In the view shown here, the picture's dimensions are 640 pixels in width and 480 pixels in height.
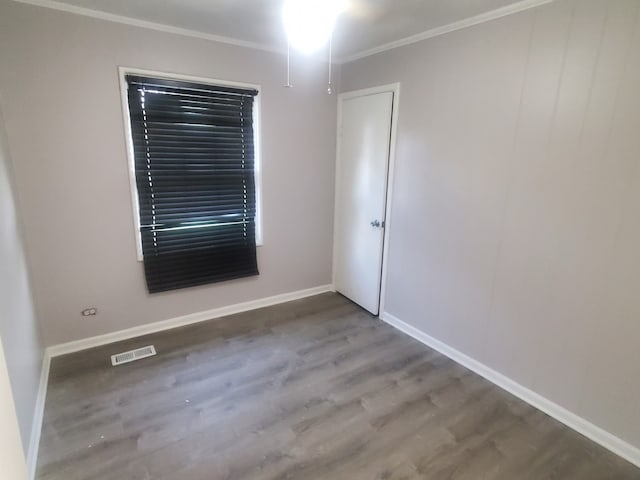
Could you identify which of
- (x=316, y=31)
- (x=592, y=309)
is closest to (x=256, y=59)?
(x=316, y=31)

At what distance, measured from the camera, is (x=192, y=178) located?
9.84 ft

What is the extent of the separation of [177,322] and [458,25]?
3.36 meters

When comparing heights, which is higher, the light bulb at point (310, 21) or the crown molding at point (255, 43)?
the crown molding at point (255, 43)

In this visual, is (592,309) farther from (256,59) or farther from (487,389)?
(256,59)

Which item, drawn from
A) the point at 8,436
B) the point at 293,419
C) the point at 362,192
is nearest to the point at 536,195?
the point at 362,192

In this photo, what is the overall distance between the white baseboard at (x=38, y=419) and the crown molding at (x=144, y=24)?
2462 millimetres

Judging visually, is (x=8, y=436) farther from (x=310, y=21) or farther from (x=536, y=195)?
(x=536, y=195)

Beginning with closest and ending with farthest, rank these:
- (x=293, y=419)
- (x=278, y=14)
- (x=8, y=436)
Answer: (x=8, y=436), (x=293, y=419), (x=278, y=14)

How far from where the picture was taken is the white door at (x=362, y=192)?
126 inches

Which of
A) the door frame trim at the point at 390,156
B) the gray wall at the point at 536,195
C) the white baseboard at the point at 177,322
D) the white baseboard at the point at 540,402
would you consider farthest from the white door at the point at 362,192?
the white baseboard at the point at 540,402

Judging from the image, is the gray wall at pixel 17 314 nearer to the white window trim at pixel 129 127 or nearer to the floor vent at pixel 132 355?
the floor vent at pixel 132 355

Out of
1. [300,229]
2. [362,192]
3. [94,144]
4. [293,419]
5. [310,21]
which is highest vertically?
[310,21]

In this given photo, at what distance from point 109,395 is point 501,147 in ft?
10.3

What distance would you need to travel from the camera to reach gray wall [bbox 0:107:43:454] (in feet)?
5.56
